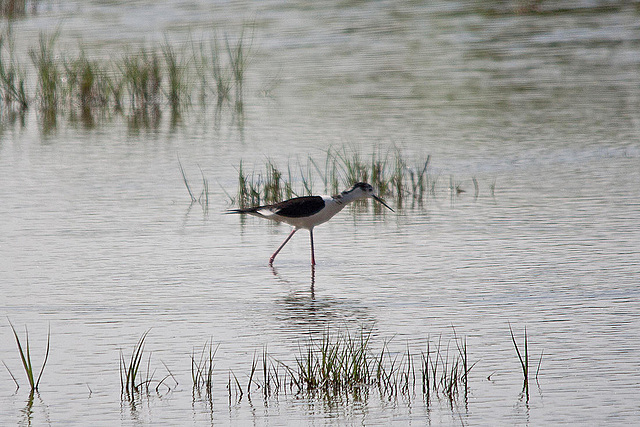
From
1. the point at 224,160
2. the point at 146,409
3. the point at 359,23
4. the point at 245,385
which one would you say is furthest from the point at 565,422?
the point at 359,23

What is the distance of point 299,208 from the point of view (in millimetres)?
9148

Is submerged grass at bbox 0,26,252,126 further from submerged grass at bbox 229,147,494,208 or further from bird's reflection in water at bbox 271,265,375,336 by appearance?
bird's reflection in water at bbox 271,265,375,336

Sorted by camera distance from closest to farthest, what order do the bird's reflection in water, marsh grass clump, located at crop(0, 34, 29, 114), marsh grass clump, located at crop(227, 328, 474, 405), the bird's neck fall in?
marsh grass clump, located at crop(227, 328, 474, 405), the bird's reflection in water, the bird's neck, marsh grass clump, located at crop(0, 34, 29, 114)

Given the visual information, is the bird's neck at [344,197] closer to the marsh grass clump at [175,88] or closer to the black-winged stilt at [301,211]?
the black-winged stilt at [301,211]

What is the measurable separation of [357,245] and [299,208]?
66cm

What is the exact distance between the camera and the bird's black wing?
30.0ft

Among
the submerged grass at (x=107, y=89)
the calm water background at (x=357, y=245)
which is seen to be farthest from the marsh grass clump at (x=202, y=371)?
the submerged grass at (x=107, y=89)

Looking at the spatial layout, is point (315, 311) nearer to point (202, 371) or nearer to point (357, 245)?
point (202, 371)

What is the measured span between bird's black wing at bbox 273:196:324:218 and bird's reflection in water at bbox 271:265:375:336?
0.98m

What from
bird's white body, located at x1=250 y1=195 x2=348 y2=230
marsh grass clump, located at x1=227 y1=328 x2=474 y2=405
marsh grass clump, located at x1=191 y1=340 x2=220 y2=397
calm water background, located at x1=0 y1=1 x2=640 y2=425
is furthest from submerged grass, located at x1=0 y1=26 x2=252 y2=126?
marsh grass clump, located at x1=227 y1=328 x2=474 y2=405

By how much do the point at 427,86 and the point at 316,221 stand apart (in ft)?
29.7

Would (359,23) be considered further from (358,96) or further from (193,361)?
(193,361)

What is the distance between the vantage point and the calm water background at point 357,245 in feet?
19.5

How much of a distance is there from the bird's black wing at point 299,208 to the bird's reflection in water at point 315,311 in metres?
0.98
